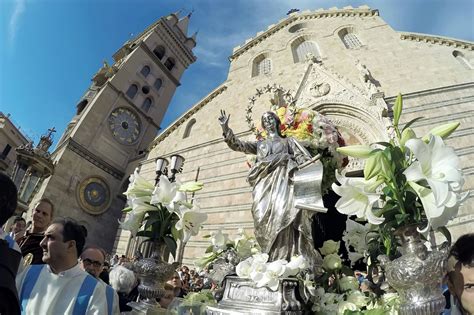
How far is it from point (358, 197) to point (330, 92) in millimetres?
9735

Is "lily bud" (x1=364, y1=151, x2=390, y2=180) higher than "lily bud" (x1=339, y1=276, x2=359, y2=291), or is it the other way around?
"lily bud" (x1=364, y1=151, x2=390, y2=180)

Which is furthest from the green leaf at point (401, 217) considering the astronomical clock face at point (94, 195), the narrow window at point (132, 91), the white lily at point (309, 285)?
the narrow window at point (132, 91)

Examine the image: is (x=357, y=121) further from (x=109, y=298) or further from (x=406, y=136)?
(x=109, y=298)

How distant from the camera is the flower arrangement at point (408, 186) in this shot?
131 cm

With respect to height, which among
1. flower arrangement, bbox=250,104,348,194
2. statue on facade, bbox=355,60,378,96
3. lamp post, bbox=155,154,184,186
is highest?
statue on facade, bbox=355,60,378,96

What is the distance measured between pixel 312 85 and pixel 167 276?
10290mm

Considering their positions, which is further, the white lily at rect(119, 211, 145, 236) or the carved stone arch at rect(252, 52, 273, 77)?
the carved stone arch at rect(252, 52, 273, 77)

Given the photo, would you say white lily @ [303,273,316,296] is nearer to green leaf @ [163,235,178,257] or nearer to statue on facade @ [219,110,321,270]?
statue on facade @ [219,110,321,270]

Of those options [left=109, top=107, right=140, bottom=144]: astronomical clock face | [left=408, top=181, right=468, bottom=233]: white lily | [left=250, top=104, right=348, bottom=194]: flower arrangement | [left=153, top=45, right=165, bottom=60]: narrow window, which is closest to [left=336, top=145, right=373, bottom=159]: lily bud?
[left=408, top=181, right=468, bottom=233]: white lily

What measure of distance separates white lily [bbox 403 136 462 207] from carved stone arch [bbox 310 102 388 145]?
7.54 metres

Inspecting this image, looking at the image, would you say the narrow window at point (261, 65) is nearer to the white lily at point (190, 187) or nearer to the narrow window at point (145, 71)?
the narrow window at point (145, 71)

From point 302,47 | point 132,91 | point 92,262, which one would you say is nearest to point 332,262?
point 92,262

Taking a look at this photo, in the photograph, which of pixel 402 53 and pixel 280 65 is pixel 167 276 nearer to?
pixel 402 53

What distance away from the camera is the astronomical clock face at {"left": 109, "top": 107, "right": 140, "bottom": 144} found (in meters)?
19.1
